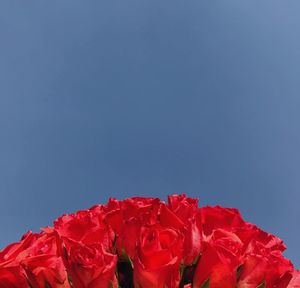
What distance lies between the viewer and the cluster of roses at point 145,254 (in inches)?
66.4

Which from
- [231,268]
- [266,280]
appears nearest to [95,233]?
[231,268]

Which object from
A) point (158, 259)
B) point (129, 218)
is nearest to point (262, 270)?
point (158, 259)

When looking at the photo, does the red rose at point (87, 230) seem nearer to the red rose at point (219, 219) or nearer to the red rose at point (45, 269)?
the red rose at point (45, 269)

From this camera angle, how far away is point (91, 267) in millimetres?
1646

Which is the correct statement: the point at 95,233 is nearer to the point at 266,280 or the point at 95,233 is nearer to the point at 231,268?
the point at 231,268

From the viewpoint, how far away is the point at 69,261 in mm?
1752

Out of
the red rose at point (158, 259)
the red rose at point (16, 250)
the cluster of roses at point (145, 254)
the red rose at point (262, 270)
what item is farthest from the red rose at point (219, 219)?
the red rose at point (16, 250)

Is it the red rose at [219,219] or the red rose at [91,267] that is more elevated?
the red rose at [219,219]

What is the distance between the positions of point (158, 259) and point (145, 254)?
0.18 feet

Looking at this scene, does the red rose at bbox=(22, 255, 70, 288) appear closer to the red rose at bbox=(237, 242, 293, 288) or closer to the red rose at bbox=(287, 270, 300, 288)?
the red rose at bbox=(237, 242, 293, 288)

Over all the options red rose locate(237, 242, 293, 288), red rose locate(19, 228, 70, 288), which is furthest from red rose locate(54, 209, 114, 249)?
red rose locate(237, 242, 293, 288)

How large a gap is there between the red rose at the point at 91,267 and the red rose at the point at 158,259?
0.10m

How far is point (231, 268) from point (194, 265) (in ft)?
0.57

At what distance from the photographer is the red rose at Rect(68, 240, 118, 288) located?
1.65 meters
